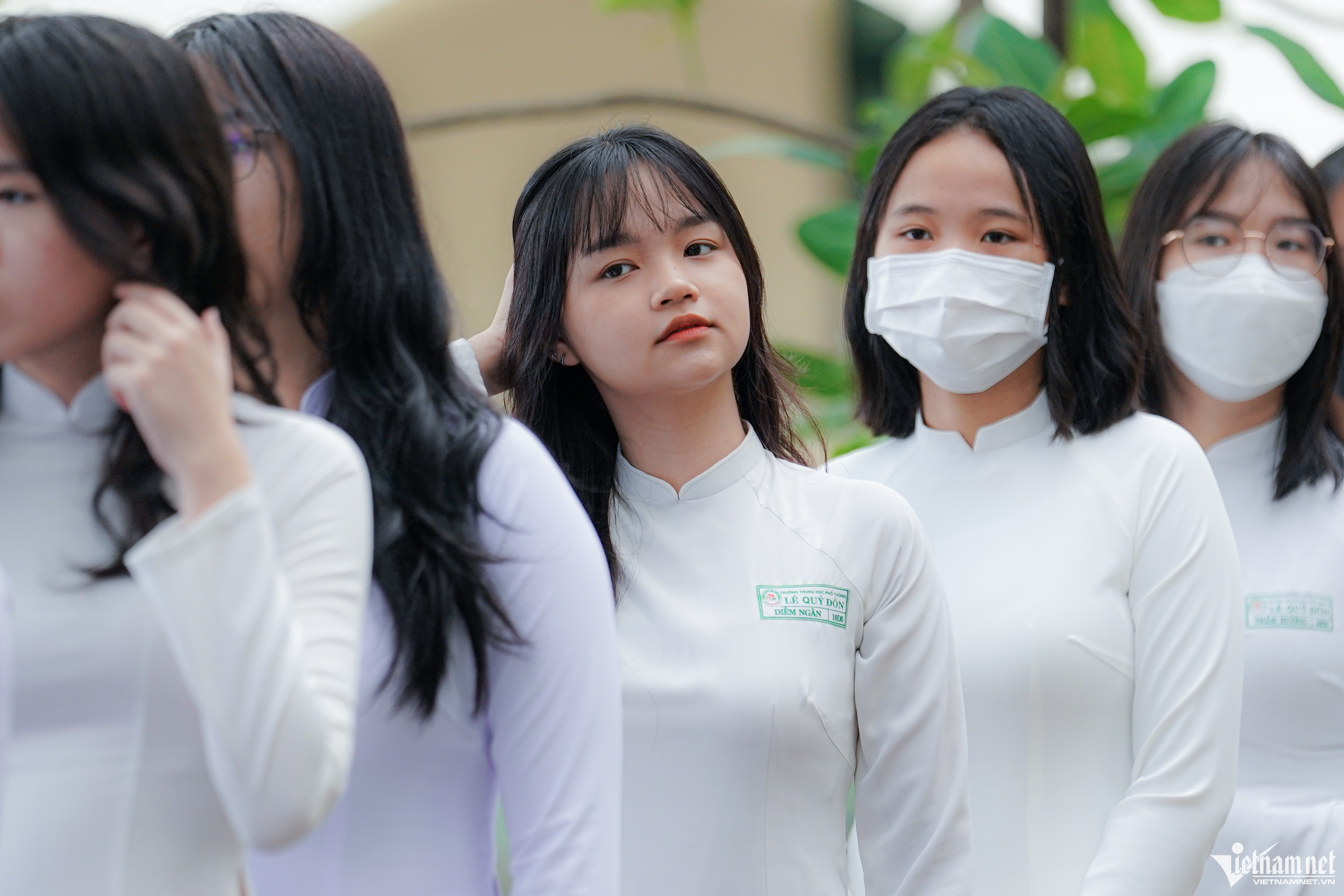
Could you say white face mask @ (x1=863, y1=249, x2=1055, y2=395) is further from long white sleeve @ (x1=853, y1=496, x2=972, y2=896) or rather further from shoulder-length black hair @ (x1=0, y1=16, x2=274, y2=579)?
shoulder-length black hair @ (x1=0, y1=16, x2=274, y2=579)

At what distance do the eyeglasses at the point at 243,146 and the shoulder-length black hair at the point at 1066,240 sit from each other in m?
1.06

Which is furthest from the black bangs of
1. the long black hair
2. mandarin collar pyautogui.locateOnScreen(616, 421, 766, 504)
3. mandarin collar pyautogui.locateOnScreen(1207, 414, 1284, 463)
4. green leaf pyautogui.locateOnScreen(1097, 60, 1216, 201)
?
green leaf pyautogui.locateOnScreen(1097, 60, 1216, 201)

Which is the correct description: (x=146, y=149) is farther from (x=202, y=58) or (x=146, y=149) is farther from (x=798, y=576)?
(x=798, y=576)

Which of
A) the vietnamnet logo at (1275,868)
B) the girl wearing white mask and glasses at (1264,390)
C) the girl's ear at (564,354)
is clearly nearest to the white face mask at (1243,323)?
the girl wearing white mask and glasses at (1264,390)

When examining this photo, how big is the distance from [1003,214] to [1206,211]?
418 mm

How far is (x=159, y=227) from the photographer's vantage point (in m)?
1.13

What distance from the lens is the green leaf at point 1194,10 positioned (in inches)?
120

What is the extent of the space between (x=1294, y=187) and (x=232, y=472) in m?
1.77

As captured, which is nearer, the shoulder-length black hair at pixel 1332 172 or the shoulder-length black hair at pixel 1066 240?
the shoulder-length black hair at pixel 1066 240

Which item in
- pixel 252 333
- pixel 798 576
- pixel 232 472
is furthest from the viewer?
pixel 798 576

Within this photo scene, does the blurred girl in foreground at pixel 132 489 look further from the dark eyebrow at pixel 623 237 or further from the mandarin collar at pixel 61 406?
the dark eyebrow at pixel 623 237

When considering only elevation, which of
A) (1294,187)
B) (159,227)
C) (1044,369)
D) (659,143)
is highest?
(159,227)

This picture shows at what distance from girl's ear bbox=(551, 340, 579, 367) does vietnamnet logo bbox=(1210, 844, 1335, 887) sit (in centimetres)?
108

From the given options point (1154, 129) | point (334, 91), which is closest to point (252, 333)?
point (334, 91)
